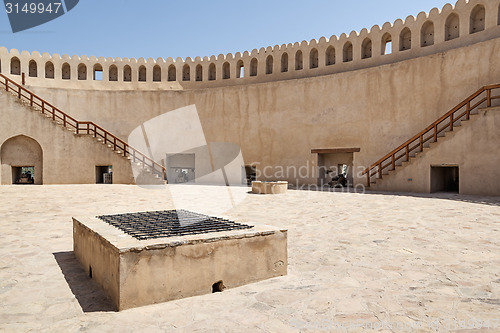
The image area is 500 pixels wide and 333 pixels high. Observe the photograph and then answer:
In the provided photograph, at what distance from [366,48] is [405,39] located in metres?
1.97

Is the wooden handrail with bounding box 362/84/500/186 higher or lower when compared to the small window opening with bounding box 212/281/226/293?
higher

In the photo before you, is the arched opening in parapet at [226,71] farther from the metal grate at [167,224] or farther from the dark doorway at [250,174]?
the metal grate at [167,224]

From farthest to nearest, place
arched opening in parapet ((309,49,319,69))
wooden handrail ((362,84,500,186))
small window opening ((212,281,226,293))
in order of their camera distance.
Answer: arched opening in parapet ((309,49,319,69)), wooden handrail ((362,84,500,186)), small window opening ((212,281,226,293))

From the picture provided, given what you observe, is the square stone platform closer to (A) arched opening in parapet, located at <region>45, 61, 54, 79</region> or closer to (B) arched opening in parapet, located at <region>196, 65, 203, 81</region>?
(B) arched opening in parapet, located at <region>196, 65, 203, 81</region>

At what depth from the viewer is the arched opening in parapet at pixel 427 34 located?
56.3 ft

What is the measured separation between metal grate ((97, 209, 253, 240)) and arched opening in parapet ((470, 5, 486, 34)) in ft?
54.1

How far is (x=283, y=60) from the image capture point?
21.3 meters

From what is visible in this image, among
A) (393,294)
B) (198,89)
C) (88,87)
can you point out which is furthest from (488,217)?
(88,87)

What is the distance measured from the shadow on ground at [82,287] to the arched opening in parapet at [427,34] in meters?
18.0

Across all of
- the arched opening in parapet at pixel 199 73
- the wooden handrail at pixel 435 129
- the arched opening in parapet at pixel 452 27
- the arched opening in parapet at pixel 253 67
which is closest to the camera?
the wooden handrail at pixel 435 129

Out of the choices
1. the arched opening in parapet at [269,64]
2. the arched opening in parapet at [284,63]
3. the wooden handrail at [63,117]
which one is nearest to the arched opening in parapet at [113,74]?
the wooden handrail at [63,117]

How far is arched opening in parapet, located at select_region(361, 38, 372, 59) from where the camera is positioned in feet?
61.7

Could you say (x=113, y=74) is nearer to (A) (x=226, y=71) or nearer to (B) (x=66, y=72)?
(B) (x=66, y=72)

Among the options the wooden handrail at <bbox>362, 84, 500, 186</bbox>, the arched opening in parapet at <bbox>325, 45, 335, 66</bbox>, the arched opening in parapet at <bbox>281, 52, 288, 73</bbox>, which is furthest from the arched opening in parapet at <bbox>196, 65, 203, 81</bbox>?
the wooden handrail at <bbox>362, 84, 500, 186</bbox>
